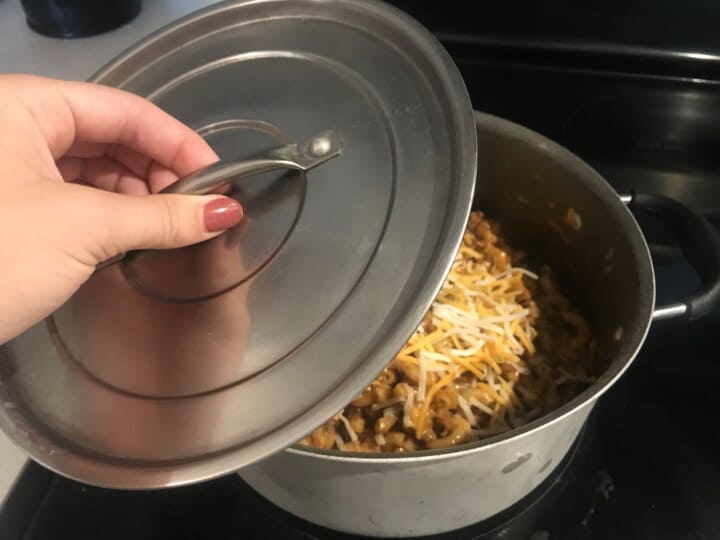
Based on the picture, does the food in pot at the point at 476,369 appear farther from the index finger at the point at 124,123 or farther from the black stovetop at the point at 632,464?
the index finger at the point at 124,123

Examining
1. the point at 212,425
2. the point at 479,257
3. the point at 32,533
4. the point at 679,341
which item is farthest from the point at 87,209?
the point at 679,341

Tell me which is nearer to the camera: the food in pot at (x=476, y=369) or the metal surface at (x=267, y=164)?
the metal surface at (x=267, y=164)

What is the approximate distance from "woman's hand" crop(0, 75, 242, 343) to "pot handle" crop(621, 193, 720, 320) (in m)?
0.52

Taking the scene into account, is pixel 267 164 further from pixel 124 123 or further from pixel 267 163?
pixel 124 123

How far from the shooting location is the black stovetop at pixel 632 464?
0.86m

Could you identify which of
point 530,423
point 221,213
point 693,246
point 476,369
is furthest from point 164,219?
point 693,246

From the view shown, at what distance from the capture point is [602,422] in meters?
0.94

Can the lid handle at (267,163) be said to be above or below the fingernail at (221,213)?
above

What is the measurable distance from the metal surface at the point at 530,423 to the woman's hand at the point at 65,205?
24 cm

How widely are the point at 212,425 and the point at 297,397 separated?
77 millimetres

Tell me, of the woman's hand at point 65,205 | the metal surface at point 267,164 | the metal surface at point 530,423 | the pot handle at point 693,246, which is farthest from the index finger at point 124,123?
the pot handle at point 693,246

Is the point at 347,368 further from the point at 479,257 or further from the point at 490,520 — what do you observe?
the point at 479,257

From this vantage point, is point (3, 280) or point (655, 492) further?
point (655, 492)

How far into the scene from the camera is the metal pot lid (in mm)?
578
